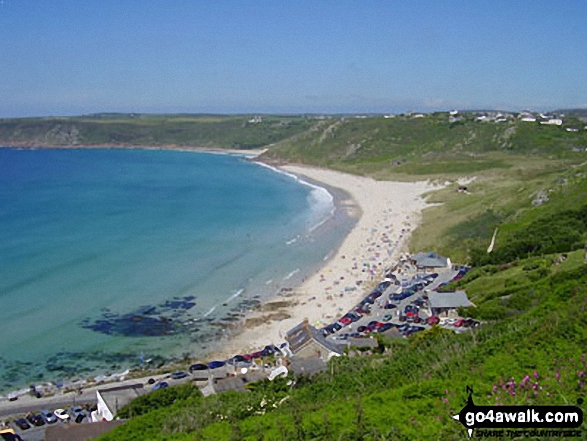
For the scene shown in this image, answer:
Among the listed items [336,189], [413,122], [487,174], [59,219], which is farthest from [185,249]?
[413,122]

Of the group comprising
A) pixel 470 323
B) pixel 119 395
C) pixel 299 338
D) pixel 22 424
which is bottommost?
pixel 22 424

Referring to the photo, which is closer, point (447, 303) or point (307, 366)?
point (307, 366)

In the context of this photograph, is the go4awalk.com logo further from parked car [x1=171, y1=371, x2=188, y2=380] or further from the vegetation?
parked car [x1=171, y1=371, x2=188, y2=380]

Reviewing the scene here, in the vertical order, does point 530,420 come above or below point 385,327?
above

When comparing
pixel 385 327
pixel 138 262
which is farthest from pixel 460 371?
pixel 138 262

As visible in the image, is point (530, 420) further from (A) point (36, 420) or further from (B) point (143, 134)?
(B) point (143, 134)

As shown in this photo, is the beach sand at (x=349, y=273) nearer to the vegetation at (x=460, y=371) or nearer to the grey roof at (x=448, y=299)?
the grey roof at (x=448, y=299)
